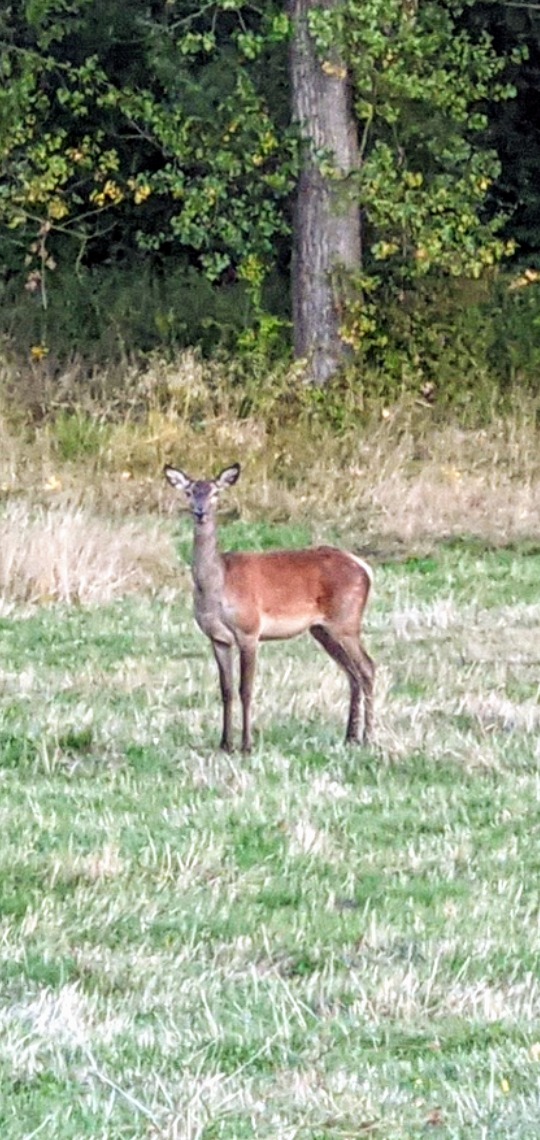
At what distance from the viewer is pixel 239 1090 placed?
536 cm

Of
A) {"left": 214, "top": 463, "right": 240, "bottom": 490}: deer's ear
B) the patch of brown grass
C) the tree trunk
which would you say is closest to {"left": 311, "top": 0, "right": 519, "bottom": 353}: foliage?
the tree trunk

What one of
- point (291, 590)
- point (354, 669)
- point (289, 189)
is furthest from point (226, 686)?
point (289, 189)

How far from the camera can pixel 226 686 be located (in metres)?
9.88

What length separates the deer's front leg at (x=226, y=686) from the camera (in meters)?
9.72

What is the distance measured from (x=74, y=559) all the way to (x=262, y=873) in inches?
286

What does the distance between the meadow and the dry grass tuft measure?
3 centimetres

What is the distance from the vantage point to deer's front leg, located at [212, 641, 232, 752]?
9.72m

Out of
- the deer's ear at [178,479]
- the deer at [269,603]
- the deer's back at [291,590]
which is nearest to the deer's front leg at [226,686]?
the deer at [269,603]

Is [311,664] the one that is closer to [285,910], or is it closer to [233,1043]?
[285,910]

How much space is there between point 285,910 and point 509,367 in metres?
15.5

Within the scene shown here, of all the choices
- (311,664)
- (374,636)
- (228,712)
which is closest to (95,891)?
(228,712)

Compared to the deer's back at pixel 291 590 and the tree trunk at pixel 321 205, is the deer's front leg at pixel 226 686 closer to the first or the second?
the deer's back at pixel 291 590

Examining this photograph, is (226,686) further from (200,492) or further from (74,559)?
(74,559)

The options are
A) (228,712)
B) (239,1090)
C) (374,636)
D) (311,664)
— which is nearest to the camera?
(239,1090)
